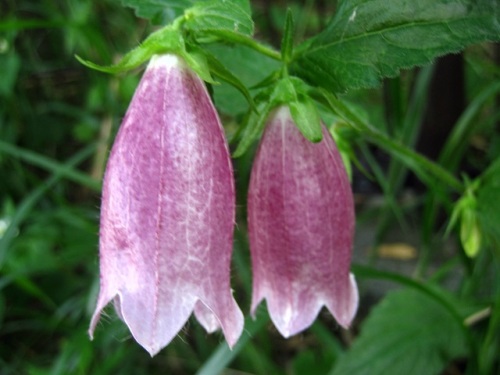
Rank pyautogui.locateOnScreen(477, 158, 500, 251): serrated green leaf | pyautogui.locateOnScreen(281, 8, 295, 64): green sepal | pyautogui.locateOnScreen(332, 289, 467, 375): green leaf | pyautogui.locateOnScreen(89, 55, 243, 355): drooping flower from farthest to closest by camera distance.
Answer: pyautogui.locateOnScreen(332, 289, 467, 375): green leaf → pyautogui.locateOnScreen(477, 158, 500, 251): serrated green leaf → pyautogui.locateOnScreen(281, 8, 295, 64): green sepal → pyautogui.locateOnScreen(89, 55, 243, 355): drooping flower

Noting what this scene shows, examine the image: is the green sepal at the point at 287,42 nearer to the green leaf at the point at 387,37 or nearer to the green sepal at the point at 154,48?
the green leaf at the point at 387,37

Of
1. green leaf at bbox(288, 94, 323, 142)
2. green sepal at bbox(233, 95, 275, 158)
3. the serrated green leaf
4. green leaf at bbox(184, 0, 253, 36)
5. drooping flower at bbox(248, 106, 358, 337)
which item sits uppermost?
green leaf at bbox(184, 0, 253, 36)

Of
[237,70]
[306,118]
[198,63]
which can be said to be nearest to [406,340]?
[237,70]

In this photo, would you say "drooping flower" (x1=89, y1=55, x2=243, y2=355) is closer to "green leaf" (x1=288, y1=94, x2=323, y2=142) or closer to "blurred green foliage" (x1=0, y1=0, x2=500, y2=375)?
"green leaf" (x1=288, y1=94, x2=323, y2=142)

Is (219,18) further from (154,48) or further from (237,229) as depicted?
(237,229)

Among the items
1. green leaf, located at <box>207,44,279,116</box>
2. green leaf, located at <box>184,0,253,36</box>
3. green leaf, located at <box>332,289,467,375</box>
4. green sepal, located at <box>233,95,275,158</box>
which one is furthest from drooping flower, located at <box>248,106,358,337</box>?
green leaf, located at <box>332,289,467,375</box>

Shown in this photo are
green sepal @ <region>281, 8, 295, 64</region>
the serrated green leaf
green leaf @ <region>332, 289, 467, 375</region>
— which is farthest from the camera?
green leaf @ <region>332, 289, 467, 375</region>
